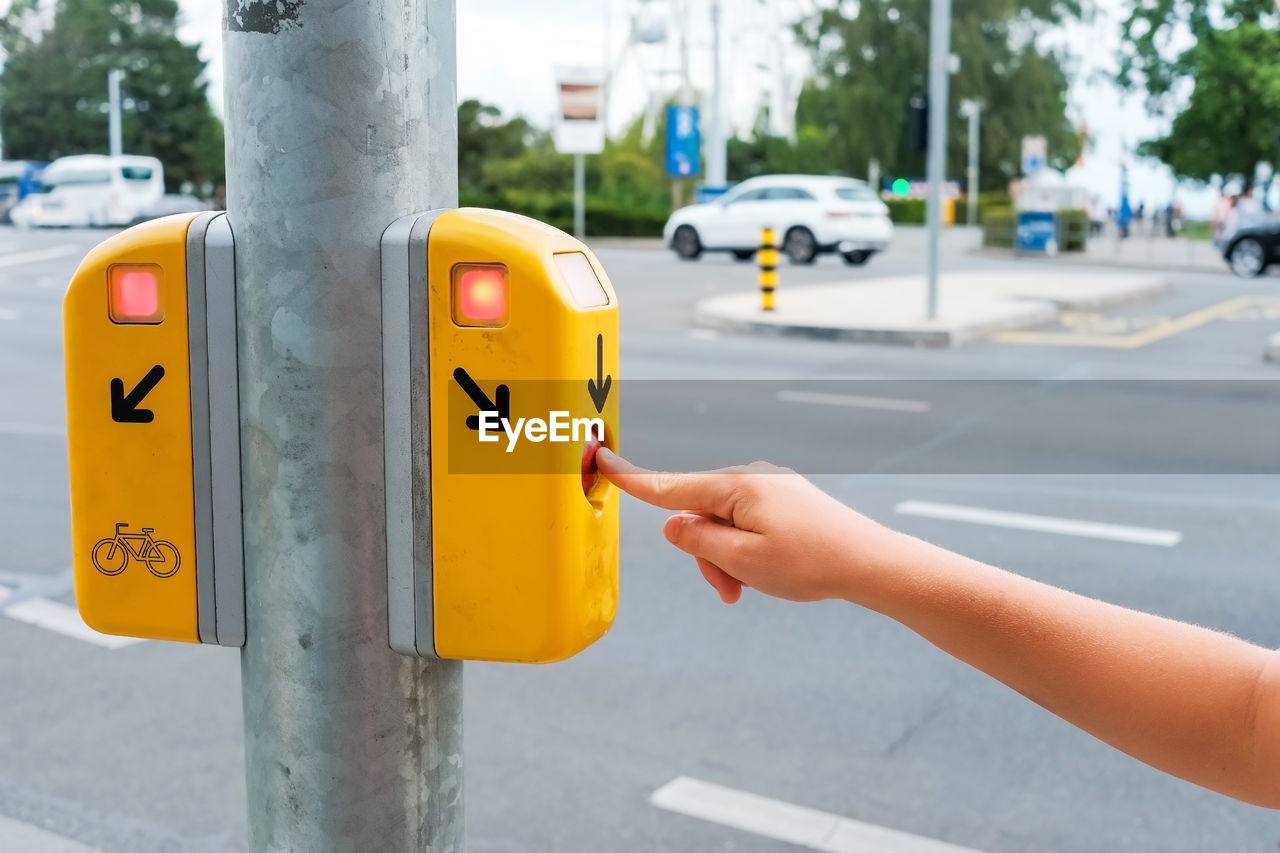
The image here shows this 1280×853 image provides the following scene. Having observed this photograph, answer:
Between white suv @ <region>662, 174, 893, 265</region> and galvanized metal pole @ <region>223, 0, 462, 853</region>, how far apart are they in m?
25.7

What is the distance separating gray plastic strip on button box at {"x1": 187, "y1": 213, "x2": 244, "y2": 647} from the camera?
5.27ft

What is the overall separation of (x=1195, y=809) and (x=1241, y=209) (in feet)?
77.4

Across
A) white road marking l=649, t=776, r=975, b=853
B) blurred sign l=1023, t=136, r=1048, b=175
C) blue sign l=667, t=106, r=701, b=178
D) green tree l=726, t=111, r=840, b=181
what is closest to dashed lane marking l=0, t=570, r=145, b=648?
white road marking l=649, t=776, r=975, b=853

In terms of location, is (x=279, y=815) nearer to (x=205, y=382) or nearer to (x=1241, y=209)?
(x=205, y=382)

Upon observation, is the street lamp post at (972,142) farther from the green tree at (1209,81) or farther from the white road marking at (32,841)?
the white road marking at (32,841)

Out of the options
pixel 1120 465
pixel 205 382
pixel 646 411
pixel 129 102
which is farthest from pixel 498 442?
pixel 129 102

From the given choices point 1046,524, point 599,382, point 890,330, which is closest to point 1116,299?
point 890,330

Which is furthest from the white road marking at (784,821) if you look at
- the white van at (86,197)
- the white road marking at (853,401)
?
the white van at (86,197)

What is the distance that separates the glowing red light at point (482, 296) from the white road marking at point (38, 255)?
29.4 meters

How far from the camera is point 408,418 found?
1.57 meters

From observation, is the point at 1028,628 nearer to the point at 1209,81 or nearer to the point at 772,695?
the point at 772,695

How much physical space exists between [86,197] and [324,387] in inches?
2020

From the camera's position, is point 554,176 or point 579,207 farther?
point 554,176

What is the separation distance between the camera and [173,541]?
166 centimetres
